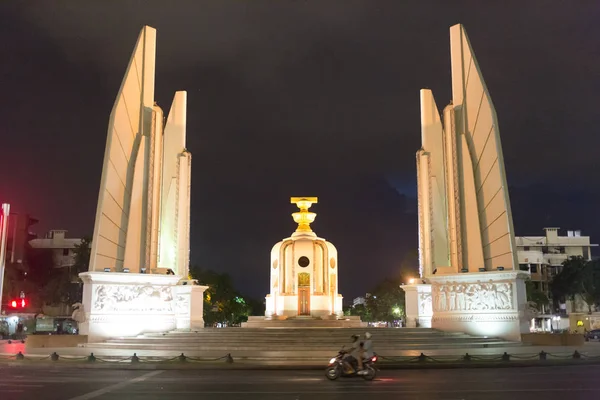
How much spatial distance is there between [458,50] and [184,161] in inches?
614

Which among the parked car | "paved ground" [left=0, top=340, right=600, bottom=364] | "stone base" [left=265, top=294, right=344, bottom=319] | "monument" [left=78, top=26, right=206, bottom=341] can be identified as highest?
"monument" [left=78, top=26, right=206, bottom=341]

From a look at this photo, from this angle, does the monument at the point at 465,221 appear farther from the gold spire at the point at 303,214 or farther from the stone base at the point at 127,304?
the stone base at the point at 127,304

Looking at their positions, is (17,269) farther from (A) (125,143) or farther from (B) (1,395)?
(B) (1,395)

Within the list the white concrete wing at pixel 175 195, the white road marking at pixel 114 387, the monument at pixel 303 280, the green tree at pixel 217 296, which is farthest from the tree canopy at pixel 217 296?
the white road marking at pixel 114 387

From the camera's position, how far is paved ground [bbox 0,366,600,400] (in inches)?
411

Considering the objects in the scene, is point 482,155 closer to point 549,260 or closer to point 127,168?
point 127,168

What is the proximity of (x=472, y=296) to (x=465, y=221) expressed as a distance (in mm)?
4315

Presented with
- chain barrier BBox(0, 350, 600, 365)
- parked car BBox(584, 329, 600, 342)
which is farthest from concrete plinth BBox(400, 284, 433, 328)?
parked car BBox(584, 329, 600, 342)

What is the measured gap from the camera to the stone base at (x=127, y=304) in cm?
2358

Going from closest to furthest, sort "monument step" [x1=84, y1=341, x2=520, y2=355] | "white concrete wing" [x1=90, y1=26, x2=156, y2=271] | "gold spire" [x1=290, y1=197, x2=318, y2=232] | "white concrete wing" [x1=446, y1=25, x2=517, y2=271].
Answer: "monument step" [x1=84, y1=341, x2=520, y2=355] < "white concrete wing" [x1=446, y1=25, x2=517, y2=271] < "white concrete wing" [x1=90, y1=26, x2=156, y2=271] < "gold spire" [x1=290, y1=197, x2=318, y2=232]

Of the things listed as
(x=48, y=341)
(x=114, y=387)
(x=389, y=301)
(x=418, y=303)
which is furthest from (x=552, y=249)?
(x=114, y=387)

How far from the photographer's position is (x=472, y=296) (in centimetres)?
2458

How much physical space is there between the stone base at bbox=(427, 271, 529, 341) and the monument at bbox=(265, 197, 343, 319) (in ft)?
41.5

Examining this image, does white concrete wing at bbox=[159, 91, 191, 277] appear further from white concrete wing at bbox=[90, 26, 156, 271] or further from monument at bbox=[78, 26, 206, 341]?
white concrete wing at bbox=[90, 26, 156, 271]
